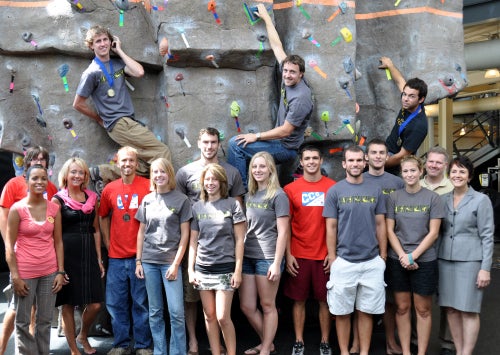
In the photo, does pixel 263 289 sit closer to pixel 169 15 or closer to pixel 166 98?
pixel 166 98

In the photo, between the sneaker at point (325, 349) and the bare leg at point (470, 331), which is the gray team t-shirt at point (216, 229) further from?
the bare leg at point (470, 331)

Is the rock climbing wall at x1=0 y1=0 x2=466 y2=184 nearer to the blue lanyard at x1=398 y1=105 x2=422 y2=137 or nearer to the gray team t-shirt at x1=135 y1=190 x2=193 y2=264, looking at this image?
the blue lanyard at x1=398 y1=105 x2=422 y2=137

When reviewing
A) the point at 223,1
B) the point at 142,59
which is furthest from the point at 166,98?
the point at 223,1

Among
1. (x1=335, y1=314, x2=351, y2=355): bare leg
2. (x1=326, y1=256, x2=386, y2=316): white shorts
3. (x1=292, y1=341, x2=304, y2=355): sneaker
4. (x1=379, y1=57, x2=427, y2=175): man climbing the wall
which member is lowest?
(x1=292, y1=341, x2=304, y2=355): sneaker

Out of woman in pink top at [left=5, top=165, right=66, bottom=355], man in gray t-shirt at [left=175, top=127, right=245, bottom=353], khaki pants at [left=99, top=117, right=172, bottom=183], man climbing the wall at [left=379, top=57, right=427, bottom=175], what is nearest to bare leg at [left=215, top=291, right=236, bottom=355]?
man in gray t-shirt at [left=175, top=127, right=245, bottom=353]

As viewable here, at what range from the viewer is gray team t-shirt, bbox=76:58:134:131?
4199 millimetres

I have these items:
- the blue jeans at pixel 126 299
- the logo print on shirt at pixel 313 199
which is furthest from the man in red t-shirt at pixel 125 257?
the logo print on shirt at pixel 313 199

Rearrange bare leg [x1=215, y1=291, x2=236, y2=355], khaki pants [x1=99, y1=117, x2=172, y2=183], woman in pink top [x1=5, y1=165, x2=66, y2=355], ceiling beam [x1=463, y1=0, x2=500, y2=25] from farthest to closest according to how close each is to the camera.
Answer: ceiling beam [x1=463, y1=0, x2=500, y2=25] → khaki pants [x1=99, y1=117, x2=172, y2=183] → bare leg [x1=215, y1=291, x2=236, y2=355] → woman in pink top [x1=5, y1=165, x2=66, y2=355]

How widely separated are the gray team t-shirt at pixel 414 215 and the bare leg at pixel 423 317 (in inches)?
11.6

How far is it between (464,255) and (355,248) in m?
0.76

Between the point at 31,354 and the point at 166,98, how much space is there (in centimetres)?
227

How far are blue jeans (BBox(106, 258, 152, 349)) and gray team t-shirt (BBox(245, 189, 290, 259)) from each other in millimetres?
866

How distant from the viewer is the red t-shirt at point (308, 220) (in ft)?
12.9

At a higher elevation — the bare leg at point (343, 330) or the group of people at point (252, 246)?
the group of people at point (252, 246)
